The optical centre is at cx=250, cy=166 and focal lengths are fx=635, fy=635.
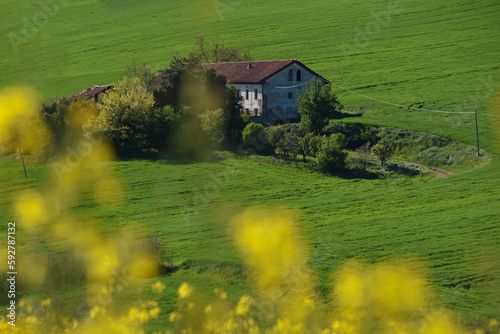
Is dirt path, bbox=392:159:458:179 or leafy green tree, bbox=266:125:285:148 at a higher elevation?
leafy green tree, bbox=266:125:285:148

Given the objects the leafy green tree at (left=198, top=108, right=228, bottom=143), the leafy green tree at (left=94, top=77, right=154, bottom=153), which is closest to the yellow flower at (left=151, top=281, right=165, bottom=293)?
the leafy green tree at (left=94, top=77, right=154, bottom=153)

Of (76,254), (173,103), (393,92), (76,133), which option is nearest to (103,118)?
(76,133)

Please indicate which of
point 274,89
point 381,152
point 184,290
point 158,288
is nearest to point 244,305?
point 184,290

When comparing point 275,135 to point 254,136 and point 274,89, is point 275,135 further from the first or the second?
point 274,89

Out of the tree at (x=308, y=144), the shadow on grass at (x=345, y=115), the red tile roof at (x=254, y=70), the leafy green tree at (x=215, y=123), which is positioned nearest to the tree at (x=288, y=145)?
the tree at (x=308, y=144)

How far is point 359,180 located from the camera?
48.5m

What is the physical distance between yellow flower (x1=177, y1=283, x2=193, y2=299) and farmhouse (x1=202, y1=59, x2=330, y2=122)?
4362 cm

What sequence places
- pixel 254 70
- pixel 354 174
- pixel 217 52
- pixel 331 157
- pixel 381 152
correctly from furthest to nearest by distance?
pixel 217 52, pixel 254 70, pixel 381 152, pixel 331 157, pixel 354 174

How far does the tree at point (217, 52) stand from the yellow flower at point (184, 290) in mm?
73598

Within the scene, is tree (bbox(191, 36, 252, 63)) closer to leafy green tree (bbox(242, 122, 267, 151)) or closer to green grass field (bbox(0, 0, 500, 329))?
green grass field (bbox(0, 0, 500, 329))

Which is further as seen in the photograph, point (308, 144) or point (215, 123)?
point (215, 123)

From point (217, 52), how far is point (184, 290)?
261ft

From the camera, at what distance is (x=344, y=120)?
66.5 m

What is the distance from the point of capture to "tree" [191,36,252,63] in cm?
10012
